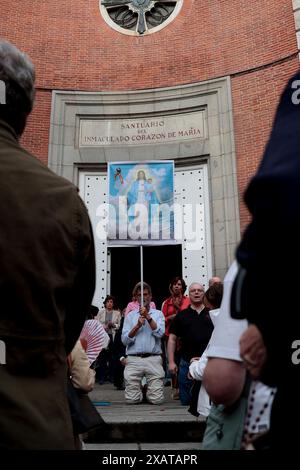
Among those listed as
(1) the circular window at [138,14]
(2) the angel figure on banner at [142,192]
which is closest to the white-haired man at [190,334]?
(2) the angel figure on banner at [142,192]

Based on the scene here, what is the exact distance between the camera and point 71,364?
3045 mm

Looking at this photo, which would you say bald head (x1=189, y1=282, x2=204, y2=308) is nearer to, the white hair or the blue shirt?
the blue shirt

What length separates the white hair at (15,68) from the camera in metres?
1.63

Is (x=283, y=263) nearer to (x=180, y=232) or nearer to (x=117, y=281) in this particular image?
(x=180, y=232)

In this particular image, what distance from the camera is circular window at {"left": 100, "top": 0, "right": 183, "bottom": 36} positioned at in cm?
1327

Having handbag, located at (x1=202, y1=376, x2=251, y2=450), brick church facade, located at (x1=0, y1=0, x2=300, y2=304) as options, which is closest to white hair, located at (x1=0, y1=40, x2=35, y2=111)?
handbag, located at (x1=202, y1=376, x2=251, y2=450)

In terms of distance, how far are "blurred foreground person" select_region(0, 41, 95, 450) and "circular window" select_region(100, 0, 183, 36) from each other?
42.3 ft

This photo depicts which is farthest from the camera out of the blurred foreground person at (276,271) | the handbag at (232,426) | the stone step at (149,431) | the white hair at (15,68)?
the stone step at (149,431)

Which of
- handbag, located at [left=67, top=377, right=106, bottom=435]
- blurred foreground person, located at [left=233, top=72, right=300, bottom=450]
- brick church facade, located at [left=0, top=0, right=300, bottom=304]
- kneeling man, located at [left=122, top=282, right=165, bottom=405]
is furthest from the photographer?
brick church facade, located at [left=0, top=0, right=300, bottom=304]

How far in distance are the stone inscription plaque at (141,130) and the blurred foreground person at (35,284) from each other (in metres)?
10.9

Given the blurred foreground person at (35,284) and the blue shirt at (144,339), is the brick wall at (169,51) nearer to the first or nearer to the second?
the blue shirt at (144,339)

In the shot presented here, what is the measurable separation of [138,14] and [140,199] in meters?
6.11

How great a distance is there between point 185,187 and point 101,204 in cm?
235

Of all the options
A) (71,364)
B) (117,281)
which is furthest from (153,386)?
(117,281)
